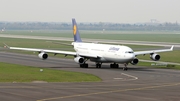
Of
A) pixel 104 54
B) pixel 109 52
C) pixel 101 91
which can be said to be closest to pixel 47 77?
pixel 101 91

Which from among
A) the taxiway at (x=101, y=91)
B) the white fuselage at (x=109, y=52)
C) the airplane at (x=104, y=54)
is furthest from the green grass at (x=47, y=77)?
the airplane at (x=104, y=54)

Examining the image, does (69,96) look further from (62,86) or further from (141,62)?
(141,62)

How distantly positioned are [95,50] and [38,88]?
35637 mm

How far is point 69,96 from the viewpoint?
40.1 meters

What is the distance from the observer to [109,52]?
3000 inches

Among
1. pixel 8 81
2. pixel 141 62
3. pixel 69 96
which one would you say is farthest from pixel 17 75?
pixel 141 62

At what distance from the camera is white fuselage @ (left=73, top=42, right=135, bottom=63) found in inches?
2875

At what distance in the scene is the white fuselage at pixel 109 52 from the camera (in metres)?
73.0

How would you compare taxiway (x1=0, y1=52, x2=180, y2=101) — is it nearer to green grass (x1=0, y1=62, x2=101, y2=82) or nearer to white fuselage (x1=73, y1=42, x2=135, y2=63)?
green grass (x1=0, y1=62, x2=101, y2=82)

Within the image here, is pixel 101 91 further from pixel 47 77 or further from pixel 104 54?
pixel 104 54

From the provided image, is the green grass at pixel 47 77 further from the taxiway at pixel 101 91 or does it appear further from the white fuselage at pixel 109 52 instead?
the white fuselage at pixel 109 52

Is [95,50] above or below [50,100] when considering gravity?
above

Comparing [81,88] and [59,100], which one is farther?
[81,88]

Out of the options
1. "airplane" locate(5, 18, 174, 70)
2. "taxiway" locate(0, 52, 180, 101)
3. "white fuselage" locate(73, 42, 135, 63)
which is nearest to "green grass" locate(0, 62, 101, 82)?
"taxiway" locate(0, 52, 180, 101)
